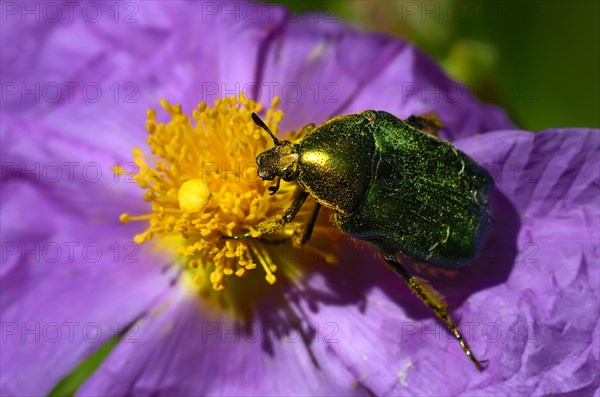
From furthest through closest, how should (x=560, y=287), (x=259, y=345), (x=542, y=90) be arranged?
(x=542, y=90), (x=259, y=345), (x=560, y=287)

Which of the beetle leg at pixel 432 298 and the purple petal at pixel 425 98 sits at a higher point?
the purple petal at pixel 425 98

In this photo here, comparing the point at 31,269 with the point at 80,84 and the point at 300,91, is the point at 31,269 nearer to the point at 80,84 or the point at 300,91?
the point at 80,84

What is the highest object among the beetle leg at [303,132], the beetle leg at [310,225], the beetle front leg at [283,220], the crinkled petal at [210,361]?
the beetle leg at [303,132]


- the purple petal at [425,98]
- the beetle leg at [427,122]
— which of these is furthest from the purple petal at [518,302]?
the purple petal at [425,98]

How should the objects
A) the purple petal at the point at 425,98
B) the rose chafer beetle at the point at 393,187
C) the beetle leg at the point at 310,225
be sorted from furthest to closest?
the purple petal at the point at 425,98 < the beetle leg at the point at 310,225 < the rose chafer beetle at the point at 393,187

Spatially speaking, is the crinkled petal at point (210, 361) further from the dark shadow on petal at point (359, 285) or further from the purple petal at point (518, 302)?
the purple petal at point (518, 302)

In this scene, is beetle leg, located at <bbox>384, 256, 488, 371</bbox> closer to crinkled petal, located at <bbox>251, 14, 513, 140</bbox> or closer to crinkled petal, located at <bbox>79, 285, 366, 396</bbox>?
crinkled petal, located at <bbox>79, 285, 366, 396</bbox>

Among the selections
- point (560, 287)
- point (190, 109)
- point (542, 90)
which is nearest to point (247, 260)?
point (190, 109)
